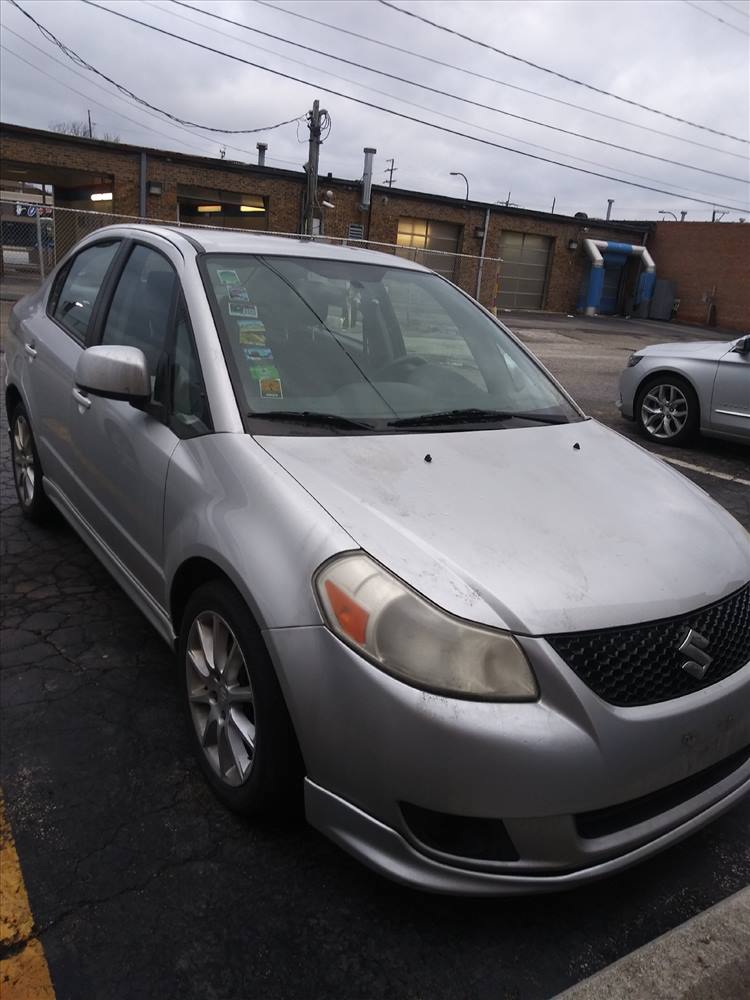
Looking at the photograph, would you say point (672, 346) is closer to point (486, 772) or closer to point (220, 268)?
point (220, 268)

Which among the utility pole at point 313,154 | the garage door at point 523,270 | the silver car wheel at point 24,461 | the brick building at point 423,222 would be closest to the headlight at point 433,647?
the silver car wheel at point 24,461

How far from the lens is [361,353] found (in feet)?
9.18

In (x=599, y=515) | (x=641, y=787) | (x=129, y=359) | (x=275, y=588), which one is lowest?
(x=641, y=787)

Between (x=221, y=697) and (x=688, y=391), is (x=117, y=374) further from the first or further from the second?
(x=688, y=391)

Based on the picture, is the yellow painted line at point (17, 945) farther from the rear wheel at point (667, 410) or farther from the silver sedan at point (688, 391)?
the rear wheel at point (667, 410)

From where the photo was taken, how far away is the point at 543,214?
32.1 metres

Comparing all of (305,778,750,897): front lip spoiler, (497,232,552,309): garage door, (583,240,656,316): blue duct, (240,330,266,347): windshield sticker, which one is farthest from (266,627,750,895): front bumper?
(583,240,656,316): blue duct

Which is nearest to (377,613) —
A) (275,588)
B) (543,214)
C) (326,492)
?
(275,588)

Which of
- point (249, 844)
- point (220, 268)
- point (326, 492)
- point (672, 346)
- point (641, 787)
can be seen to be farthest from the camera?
point (672, 346)

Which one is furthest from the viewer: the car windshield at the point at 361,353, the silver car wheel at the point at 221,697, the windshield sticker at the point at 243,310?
the windshield sticker at the point at 243,310

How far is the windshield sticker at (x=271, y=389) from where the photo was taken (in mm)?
2411

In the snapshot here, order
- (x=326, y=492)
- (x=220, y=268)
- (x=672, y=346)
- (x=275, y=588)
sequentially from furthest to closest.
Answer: (x=672, y=346) < (x=220, y=268) < (x=326, y=492) < (x=275, y=588)

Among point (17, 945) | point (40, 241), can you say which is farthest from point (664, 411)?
point (40, 241)

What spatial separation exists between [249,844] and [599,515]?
1354 mm
